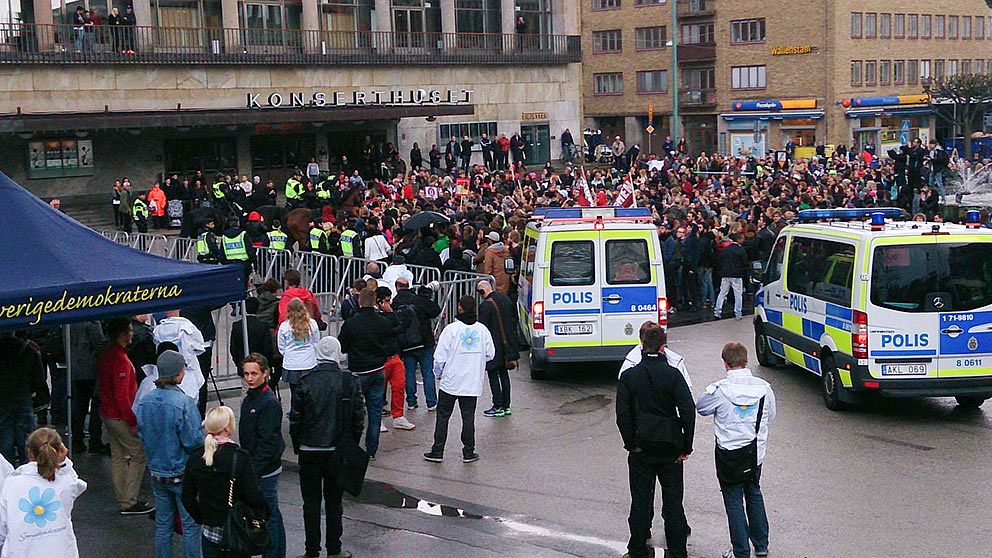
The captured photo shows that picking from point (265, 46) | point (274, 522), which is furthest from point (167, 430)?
point (265, 46)

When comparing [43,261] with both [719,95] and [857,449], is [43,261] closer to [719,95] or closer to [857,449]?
[857,449]

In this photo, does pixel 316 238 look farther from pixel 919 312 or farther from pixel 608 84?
pixel 608 84

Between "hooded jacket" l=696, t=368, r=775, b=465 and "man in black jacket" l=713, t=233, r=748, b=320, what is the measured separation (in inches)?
514

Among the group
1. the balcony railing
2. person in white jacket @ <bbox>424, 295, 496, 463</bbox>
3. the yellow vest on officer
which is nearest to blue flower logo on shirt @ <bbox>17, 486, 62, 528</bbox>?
person in white jacket @ <bbox>424, 295, 496, 463</bbox>

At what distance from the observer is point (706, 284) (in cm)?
2264

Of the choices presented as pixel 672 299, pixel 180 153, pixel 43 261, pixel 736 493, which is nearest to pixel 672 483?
pixel 736 493

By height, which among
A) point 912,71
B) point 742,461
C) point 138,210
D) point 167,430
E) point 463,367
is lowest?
point 742,461

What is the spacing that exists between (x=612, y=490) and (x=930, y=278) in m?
4.55

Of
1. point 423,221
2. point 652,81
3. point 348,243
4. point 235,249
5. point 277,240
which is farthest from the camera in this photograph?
point 652,81

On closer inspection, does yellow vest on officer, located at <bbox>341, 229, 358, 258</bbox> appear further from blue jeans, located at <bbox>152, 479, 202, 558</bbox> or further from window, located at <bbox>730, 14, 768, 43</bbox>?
window, located at <bbox>730, 14, 768, 43</bbox>

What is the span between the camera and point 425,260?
1981cm

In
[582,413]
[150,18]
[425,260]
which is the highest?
[150,18]

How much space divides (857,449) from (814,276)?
2.92 metres

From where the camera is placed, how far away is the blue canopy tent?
9.16 meters
